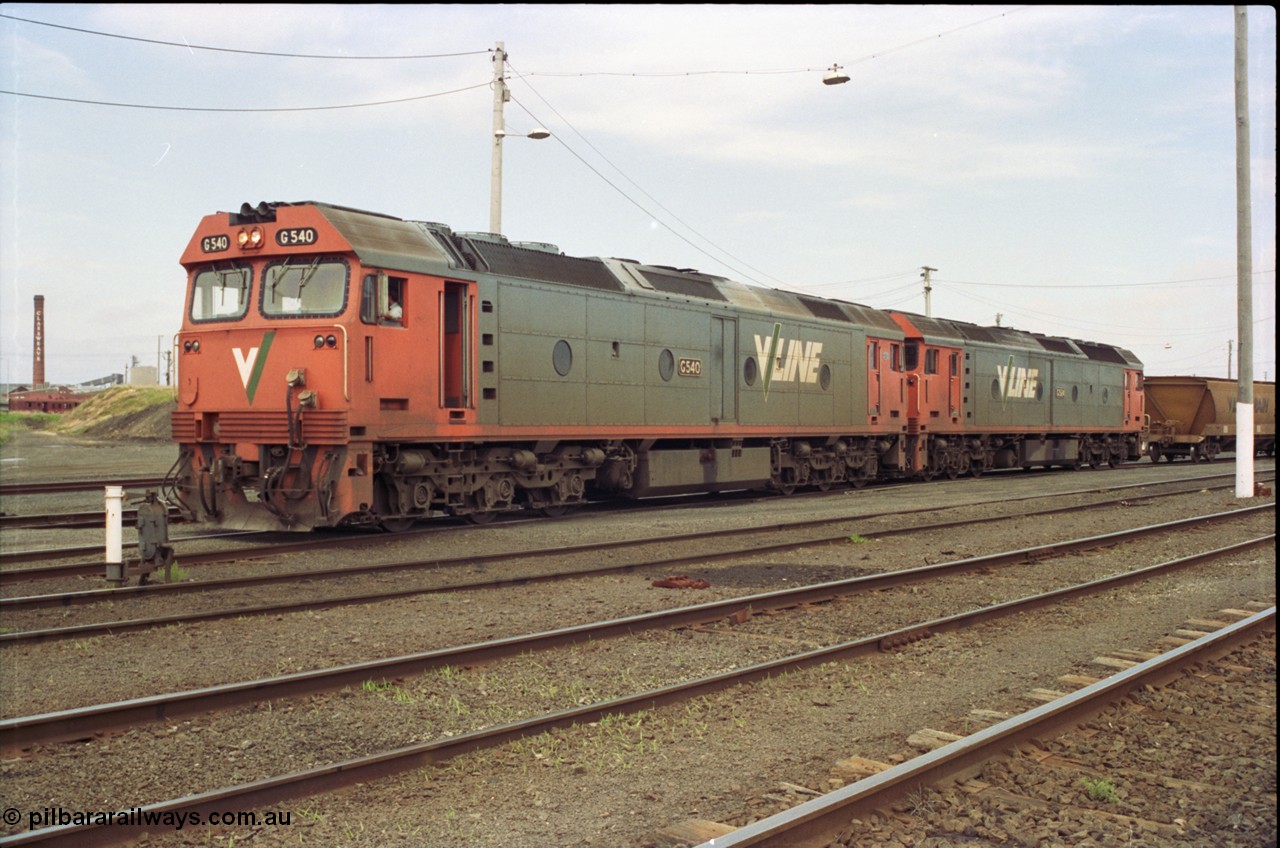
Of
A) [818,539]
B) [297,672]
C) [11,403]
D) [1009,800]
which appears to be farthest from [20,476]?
[11,403]

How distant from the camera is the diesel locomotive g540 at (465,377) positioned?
1344cm

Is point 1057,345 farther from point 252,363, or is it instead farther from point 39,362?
point 39,362

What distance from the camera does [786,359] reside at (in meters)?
22.1

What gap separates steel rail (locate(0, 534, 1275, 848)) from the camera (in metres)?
4.43

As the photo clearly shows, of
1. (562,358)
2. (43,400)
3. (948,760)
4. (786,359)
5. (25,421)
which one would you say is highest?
(43,400)

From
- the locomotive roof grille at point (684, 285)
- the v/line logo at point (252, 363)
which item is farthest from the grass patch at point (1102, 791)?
the locomotive roof grille at point (684, 285)

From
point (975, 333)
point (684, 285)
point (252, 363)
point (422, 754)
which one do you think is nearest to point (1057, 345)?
point (975, 333)

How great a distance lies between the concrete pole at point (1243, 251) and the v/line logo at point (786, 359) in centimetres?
853

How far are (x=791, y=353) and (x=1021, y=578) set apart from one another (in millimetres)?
10894

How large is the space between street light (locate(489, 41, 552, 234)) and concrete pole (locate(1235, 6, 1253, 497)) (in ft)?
48.2

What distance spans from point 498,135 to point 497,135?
22 mm

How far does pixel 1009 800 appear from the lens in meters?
5.11

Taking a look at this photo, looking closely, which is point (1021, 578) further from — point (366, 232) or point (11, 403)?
point (11, 403)

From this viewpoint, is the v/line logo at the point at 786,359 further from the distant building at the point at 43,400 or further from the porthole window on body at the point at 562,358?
the distant building at the point at 43,400
